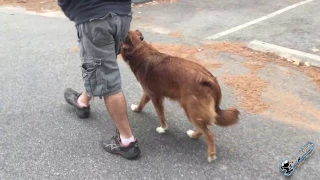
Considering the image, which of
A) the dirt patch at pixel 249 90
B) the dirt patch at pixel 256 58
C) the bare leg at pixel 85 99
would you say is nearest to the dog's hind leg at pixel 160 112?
the bare leg at pixel 85 99

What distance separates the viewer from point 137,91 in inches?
151

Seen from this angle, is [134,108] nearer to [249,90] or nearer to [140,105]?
[140,105]

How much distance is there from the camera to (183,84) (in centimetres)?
252

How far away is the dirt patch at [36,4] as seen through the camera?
7.93 metres

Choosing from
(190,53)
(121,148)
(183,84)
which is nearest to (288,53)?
(190,53)

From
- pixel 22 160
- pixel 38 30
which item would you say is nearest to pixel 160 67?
pixel 22 160

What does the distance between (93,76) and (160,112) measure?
0.80m

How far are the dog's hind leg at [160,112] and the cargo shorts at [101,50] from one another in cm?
47

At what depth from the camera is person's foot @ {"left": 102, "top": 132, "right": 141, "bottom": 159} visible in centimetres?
266

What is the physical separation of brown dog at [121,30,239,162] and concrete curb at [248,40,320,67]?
2.34 meters

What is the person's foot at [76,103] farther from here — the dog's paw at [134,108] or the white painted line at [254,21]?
the white painted line at [254,21]

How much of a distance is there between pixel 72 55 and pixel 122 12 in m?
2.74

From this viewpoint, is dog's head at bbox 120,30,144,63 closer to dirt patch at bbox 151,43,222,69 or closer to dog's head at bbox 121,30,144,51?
dog's head at bbox 121,30,144,51

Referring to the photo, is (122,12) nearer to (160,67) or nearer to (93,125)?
(160,67)
